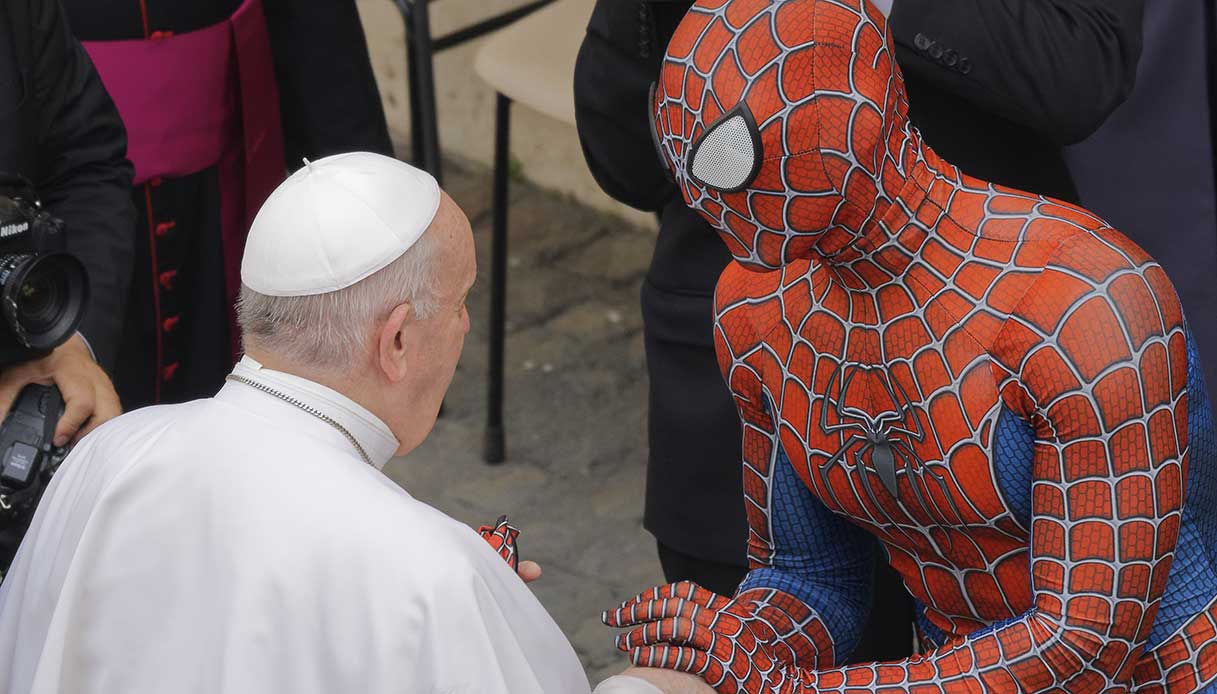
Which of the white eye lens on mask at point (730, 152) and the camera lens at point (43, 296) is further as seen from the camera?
the camera lens at point (43, 296)

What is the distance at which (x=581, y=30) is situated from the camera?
3984 millimetres

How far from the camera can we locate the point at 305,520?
1649 mm

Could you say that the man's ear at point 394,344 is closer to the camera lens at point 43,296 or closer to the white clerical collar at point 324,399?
the white clerical collar at point 324,399

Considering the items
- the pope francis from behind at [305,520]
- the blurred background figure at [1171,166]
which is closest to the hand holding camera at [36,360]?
the pope francis from behind at [305,520]

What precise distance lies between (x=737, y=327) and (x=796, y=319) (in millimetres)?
86

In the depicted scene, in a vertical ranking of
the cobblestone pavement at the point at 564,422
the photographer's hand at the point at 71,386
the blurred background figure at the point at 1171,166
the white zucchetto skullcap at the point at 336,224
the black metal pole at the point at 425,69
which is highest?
the white zucchetto skullcap at the point at 336,224

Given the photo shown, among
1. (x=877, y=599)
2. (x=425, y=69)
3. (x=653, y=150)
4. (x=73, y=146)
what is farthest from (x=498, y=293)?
(x=877, y=599)

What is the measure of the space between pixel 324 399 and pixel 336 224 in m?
0.19

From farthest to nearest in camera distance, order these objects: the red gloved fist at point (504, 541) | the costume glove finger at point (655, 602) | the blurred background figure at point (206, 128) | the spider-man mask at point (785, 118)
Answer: the blurred background figure at point (206, 128) → the red gloved fist at point (504, 541) → the costume glove finger at point (655, 602) → the spider-man mask at point (785, 118)

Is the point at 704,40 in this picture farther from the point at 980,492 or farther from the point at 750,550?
the point at 750,550

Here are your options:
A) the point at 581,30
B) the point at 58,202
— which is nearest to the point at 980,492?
the point at 58,202

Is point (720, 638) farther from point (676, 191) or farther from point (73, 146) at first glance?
point (73, 146)

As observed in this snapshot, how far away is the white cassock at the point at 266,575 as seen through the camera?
161 centimetres

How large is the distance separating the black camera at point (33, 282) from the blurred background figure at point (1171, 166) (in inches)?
57.4
